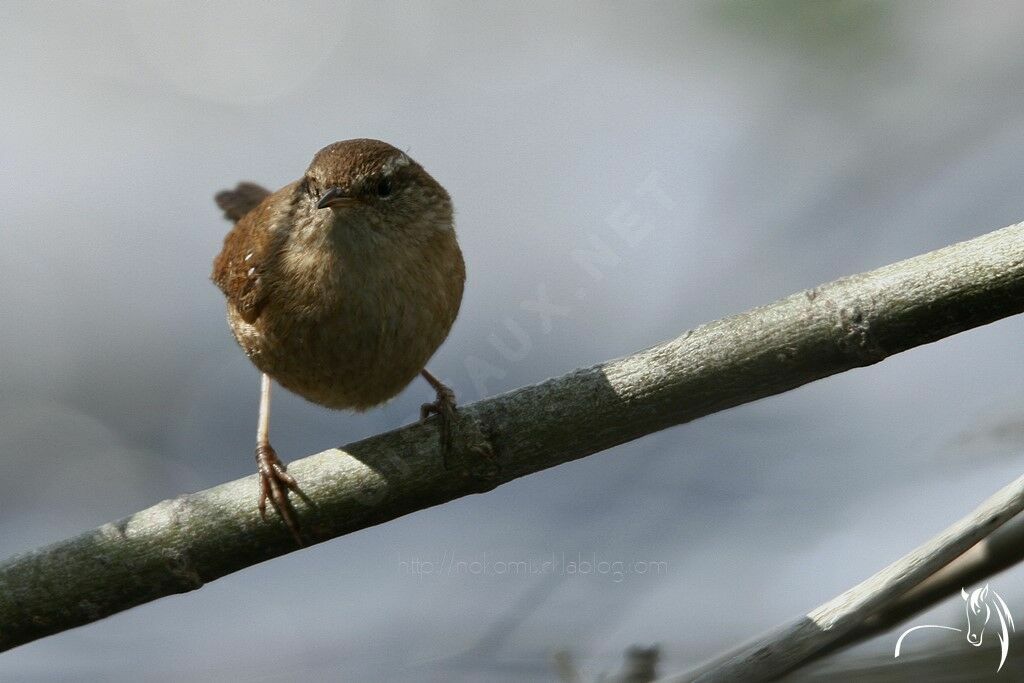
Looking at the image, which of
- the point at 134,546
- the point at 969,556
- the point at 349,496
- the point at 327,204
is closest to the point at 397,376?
the point at 327,204

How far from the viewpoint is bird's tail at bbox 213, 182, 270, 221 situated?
4504 millimetres

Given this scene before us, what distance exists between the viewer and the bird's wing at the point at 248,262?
3.25 metres

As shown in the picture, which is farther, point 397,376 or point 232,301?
point 232,301

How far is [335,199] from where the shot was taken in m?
3.18

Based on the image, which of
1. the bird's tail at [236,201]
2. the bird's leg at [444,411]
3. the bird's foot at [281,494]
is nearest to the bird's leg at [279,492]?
the bird's foot at [281,494]

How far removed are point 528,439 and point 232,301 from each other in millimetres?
1514

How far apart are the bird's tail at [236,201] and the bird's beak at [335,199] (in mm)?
1391

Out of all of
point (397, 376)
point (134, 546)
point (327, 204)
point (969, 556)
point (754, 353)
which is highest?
point (327, 204)

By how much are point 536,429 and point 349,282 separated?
3.36ft

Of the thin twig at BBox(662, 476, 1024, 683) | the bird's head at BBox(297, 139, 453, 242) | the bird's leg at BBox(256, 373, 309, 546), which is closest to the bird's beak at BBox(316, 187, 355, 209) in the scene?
the bird's head at BBox(297, 139, 453, 242)

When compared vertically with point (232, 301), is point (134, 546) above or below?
below

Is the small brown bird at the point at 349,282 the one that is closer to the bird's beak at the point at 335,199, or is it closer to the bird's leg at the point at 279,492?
the bird's beak at the point at 335,199

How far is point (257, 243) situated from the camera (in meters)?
3.38

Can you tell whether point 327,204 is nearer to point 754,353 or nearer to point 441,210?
point 441,210
